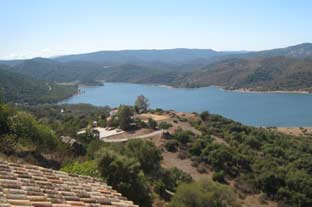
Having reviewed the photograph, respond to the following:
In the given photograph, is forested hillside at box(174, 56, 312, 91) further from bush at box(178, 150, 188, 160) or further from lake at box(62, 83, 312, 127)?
bush at box(178, 150, 188, 160)

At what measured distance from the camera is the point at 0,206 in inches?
163

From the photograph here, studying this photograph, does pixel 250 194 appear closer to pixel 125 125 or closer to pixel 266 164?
pixel 266 164

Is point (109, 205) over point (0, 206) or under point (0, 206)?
under

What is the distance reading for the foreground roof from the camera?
16.1ft

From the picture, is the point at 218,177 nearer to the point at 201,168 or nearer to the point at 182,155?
the point at 201,168

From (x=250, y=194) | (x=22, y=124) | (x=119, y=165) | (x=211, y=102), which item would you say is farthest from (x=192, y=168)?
(x=211, y=102)

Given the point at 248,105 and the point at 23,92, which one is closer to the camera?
A: the point at 248,105

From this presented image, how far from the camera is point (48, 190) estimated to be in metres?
5.70

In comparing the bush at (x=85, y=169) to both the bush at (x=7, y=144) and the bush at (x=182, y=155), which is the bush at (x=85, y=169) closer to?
the bush at (x=7, y=144)

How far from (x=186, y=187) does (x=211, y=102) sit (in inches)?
4874

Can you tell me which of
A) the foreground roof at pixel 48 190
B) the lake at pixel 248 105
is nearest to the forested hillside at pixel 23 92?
the lake at pixel 248 105

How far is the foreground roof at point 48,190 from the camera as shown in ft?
16.1

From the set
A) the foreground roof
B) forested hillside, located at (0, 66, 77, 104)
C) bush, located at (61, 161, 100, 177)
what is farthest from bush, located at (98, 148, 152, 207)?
forested hillside, located at (0, 66, 77, 104)

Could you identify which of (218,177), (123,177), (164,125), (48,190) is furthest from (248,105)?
(48,190)
